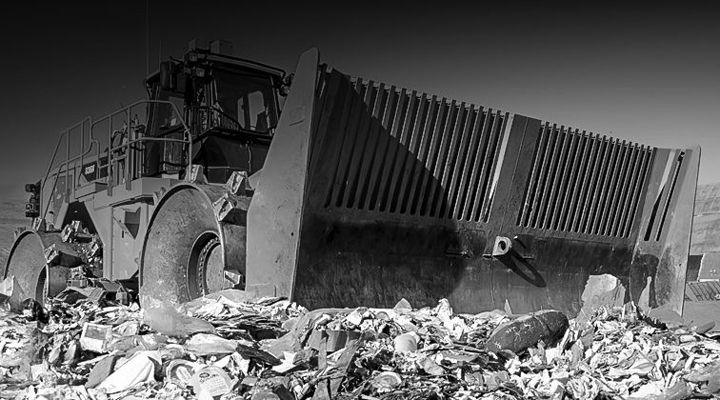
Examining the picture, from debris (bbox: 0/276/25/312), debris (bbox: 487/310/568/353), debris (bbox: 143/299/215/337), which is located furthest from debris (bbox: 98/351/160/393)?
debris (bbox: 0/276/25/312)

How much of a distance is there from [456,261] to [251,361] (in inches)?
74.5

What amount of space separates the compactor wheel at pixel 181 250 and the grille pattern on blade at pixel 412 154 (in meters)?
0.76

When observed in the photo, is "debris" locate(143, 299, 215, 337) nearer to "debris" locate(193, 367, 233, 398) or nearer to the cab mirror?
"debris" locate(193, 367, 233, 398)

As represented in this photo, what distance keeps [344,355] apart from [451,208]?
1.79m

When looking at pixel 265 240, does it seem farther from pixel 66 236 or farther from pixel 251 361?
pixel 66 236

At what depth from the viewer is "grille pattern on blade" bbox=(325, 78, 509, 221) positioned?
3873mm

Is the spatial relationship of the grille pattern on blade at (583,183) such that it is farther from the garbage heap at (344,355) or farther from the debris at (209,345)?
the debris at (209,345)

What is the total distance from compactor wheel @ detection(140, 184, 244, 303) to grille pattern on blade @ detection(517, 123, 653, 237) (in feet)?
6.41

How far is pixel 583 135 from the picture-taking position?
5043mm

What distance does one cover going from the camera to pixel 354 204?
3.95 metres

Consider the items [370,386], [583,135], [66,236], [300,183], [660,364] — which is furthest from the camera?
[66,236]

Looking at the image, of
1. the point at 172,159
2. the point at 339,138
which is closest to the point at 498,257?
the point at 339,138

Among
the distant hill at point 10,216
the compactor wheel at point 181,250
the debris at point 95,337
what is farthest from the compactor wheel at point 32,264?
the distant hill at point 10,216

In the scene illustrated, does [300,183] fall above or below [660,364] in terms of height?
above
